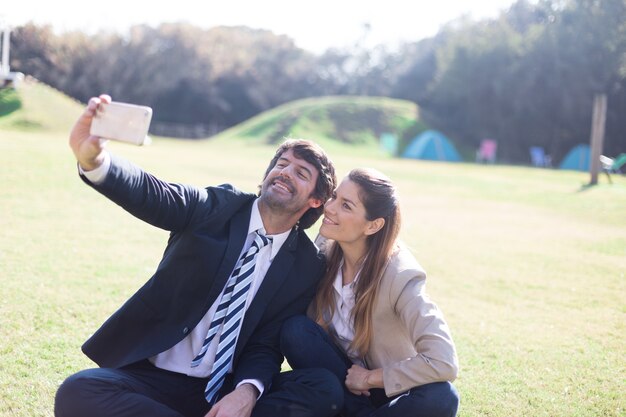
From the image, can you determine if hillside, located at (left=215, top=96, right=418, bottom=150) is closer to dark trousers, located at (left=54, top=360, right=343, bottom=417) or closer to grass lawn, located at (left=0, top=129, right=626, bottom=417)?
grass lawn, located at (left=0, top=129, right=626, bottom=417)

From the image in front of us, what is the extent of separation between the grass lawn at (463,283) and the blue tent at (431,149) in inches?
1047

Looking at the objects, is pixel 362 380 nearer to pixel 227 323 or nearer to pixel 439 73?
pixel 227 323

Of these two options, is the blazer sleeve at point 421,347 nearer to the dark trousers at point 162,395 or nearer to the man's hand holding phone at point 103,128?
the dark trousers at point 162,395

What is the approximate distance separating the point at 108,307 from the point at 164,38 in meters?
56.9

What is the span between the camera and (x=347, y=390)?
3527 millimetres

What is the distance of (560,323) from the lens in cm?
618

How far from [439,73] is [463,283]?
4820cm

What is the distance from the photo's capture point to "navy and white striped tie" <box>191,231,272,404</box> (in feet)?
10.8

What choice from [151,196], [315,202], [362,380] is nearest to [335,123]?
[315,202]

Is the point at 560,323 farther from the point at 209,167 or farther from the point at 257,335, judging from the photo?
the point at 209,167

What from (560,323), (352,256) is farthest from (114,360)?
(560,323)

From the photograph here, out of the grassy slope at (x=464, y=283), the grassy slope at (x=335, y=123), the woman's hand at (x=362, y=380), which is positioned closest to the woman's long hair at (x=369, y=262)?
the woman's hand at (x=362, y=380)

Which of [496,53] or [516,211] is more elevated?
[496,53]

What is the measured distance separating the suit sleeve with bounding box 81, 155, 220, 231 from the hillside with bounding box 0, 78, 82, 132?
20122 mm
